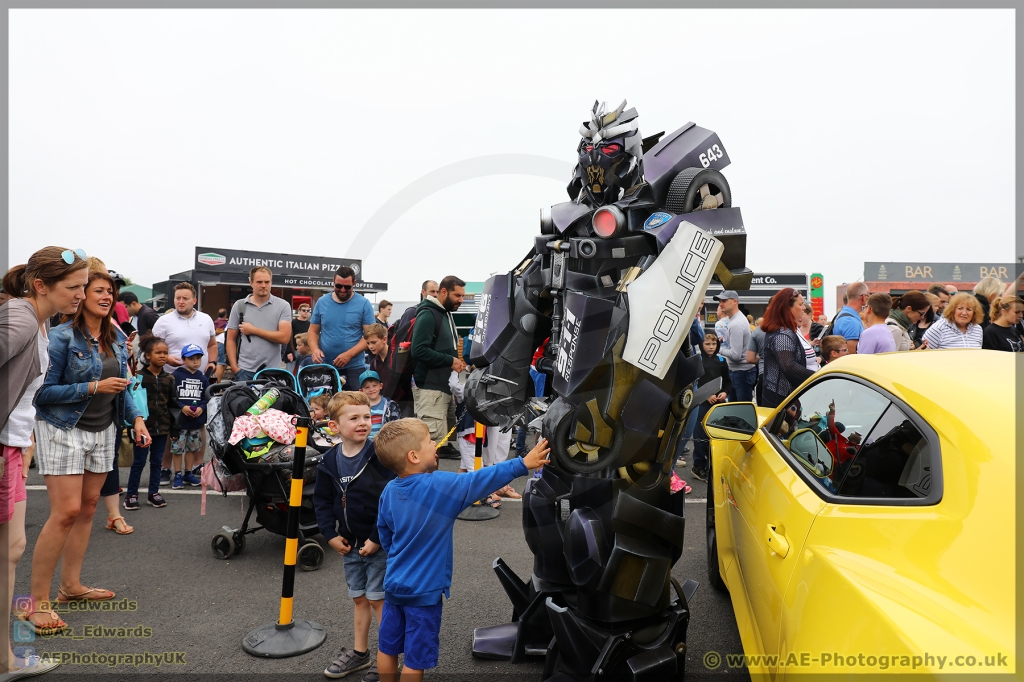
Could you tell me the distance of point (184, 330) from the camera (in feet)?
21.1

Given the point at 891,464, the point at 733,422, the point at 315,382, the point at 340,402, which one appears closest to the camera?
the point at 891,464

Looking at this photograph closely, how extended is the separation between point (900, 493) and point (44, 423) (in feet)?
13.0

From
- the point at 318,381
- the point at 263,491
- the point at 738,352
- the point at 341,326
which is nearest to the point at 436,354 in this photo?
the point at 318,381

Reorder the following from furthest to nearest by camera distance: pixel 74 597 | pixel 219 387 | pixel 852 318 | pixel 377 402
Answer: pixel 852 318 → pixel 377 402 → pixel 219 387 → pixel 74 597

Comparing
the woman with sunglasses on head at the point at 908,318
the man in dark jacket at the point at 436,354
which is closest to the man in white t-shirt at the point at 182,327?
the man in dark jacket at the point at 436,354

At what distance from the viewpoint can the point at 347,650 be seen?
10.4 ft

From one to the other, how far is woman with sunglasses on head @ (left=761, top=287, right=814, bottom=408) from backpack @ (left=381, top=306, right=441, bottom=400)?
9.12 ft

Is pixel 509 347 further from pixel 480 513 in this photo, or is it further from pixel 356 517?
pixel 480 513

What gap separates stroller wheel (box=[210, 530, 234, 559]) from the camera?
454 cm

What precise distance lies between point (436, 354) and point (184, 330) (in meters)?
2.87

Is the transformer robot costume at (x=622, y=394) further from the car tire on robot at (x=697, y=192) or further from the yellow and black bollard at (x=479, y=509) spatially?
the yellow and black bollard at (x=479, y=509)

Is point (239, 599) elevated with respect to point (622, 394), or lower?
lower

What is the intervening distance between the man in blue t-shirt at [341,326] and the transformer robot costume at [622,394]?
3525 mm

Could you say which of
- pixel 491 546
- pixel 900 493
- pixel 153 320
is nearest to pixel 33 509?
pixel 153 320
